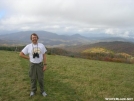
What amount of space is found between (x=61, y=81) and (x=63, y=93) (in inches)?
92.4

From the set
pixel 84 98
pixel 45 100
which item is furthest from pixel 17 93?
pixel 84 98

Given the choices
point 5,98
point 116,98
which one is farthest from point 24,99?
point 116,98

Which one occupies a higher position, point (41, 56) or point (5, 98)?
point (41, 56)

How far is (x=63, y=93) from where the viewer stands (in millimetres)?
7828

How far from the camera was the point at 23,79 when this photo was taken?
1027 cm

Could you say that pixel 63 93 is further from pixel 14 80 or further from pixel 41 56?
pixel 14 80

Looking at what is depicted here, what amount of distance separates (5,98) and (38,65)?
2.05 metres

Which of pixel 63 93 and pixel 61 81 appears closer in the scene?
pixel 63 93

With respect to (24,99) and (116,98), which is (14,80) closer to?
(24,99)

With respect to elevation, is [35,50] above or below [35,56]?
above

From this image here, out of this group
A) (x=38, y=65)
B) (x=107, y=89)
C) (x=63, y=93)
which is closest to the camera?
(x=38, y=65)

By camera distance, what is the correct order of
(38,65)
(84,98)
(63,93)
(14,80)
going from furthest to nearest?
(14,80)
(63,93)
(84,98)
(38,65)

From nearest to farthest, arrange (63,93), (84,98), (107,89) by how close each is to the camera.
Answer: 1. (84,98)
2. (63,93)
3. (107,89)

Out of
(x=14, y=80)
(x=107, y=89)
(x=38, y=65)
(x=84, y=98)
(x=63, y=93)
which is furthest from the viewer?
(x=14, y=80)
